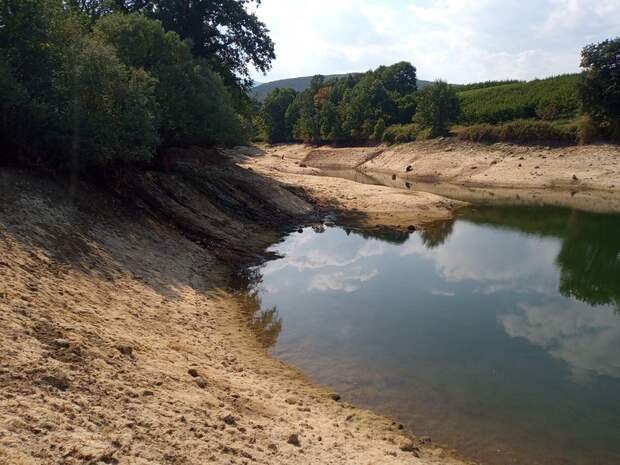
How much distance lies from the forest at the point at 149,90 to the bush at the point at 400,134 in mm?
4580

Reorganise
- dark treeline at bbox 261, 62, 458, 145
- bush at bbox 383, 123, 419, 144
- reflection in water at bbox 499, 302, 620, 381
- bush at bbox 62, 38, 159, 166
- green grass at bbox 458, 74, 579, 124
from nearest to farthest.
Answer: reflection in water at bbox 499, 302, 620, 381, bush at bbox 62, 38, 159, 166, green grass at bbox 458, 74, 579, 124, dark treeline at bbox 261, 62, 458, 145, bush at bbox 383, 123, 419, 144

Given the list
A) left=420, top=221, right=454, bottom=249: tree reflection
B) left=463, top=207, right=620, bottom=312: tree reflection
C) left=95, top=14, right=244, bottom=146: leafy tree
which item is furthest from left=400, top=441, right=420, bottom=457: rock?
left=95, top=14, right=244, bottom=146: leafy tree

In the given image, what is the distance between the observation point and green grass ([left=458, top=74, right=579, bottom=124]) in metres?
61.3

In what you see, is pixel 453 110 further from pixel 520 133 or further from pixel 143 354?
pixel 143 354

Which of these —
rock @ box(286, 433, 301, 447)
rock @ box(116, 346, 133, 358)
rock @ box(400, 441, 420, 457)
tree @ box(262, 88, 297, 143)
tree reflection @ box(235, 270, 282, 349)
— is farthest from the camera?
tree @ box(262, 88, 297, 143)

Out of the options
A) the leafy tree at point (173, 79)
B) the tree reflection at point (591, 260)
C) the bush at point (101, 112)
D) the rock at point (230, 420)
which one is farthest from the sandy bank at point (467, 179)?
the rock at point (230, 420)

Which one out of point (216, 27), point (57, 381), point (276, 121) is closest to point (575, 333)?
point (57, 381)

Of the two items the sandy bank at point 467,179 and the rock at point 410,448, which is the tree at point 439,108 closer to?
the sandy bank at point 467,179

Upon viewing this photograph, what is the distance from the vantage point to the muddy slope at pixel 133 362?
6.43m

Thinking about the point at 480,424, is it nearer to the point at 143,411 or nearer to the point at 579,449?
the point at 579,449

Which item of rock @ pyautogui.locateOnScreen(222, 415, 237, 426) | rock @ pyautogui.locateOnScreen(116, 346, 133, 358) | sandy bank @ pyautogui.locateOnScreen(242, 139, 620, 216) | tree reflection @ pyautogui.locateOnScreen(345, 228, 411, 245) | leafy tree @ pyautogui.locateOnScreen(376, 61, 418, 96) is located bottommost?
rock @ pyautogui.locateOnScreen(222, 415, 237, 426)

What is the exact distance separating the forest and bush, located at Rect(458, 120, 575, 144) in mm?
135

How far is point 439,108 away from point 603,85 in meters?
21.7

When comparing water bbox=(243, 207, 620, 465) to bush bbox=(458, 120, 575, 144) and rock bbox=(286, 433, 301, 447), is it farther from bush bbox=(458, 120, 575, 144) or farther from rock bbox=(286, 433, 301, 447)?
bush bbox=(458, 120, 575, 144)
